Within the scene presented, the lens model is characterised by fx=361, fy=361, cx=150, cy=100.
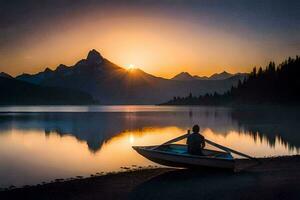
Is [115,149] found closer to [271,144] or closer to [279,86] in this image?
[271,144]

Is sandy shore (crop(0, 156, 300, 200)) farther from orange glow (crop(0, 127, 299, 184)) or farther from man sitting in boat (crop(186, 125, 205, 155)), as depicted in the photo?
orange glow (crop(0, 127, 299, 184))

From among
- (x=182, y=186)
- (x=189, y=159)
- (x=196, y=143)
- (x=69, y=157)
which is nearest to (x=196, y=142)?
(x=196, y=143)

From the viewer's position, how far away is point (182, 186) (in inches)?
638

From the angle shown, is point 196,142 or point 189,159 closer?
point 189,159

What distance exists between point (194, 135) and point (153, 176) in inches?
122

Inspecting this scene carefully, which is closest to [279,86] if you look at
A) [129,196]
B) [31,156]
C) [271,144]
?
[271,144]

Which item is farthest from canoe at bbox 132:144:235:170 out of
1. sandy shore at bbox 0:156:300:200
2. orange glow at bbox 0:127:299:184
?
orange glow at bbox 0:127:299:184

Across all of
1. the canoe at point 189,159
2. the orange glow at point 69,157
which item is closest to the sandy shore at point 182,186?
the canoe at point 189,159

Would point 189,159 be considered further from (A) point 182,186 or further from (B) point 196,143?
Answer: (A) point 182,186

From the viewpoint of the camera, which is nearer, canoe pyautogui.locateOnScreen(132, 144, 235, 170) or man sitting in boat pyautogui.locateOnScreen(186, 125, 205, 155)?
canoe pyautogui.locateOnScreen(132, 144, 235, 170)

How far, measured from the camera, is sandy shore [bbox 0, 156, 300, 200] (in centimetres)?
1436

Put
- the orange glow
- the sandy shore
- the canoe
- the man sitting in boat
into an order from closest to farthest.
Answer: the sandy shore
the canoe
the man sitting in boat
the orange glow

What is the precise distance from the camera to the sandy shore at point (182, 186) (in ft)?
47.1

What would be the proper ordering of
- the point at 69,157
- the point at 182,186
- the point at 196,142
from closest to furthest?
the point at 182,186
the point at 196,142
the point at 69,157
